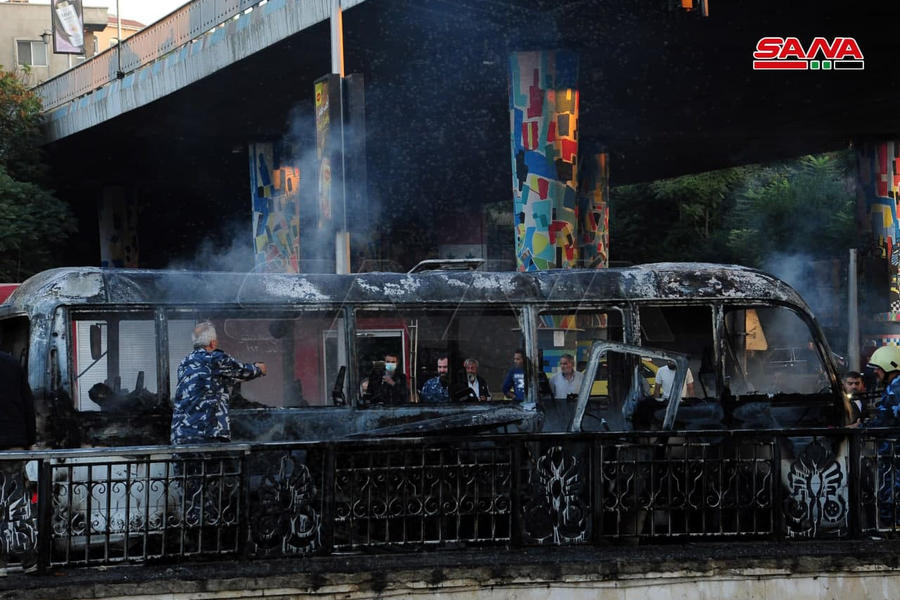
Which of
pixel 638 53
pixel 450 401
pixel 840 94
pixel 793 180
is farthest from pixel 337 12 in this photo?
pixel 793 180

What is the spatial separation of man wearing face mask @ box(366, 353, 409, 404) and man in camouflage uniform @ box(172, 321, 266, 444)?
1.76m

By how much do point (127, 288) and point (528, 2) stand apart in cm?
1410

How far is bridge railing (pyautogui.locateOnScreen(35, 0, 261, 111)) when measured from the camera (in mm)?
28328

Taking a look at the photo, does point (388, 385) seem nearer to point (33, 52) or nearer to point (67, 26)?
point (67, 26)

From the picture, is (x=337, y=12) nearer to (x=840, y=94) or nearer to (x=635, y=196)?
(x=840, y=94)

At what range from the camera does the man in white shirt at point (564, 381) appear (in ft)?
38.6

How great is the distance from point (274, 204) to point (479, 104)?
578 centimetres

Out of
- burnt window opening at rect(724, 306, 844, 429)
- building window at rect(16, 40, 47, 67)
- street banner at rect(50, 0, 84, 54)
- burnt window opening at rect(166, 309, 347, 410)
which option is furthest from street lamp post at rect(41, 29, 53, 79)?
burnt window opening at rect(724, 306, 844, 429)

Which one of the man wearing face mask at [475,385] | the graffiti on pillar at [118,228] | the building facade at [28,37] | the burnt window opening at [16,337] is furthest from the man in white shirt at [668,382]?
the building facade at [28,37]

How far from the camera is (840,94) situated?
33312 millimetres

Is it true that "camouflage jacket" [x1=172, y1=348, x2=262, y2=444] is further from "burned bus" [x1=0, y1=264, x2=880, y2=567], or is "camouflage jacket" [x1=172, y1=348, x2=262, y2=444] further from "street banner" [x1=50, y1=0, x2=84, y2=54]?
"street banner" [x1=50, y1=0, x2=84, y2=54]

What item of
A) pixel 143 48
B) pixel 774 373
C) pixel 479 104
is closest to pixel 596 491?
pixel 774 373

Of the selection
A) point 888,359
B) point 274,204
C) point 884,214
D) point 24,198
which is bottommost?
point 888,359

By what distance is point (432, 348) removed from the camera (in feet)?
38.7
